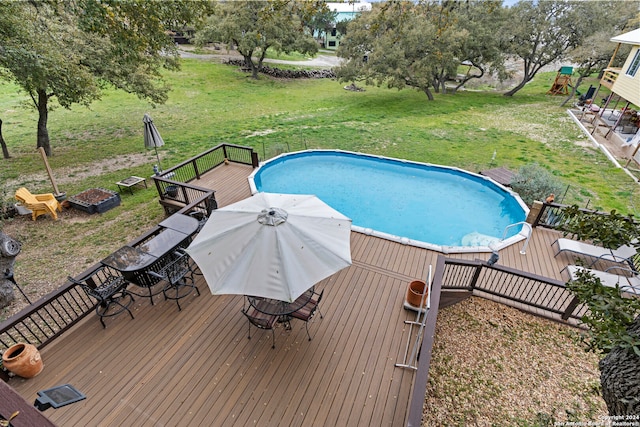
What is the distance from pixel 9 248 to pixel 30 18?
25.2ft

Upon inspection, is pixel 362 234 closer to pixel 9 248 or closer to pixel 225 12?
pixel 9 248

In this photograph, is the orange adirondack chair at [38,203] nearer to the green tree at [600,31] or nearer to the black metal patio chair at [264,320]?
the black metal patio chair at [264,320]

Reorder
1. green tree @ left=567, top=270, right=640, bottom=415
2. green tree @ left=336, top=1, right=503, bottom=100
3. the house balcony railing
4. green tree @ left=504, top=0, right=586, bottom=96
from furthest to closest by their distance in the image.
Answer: green tree @ left=504, top=0, right=586, bottom=96 → green tree @ left=336, top=1, right=503, bottom=100 → the house balcony railing → green tree @ left=567, top=270, right=640, bottom=415

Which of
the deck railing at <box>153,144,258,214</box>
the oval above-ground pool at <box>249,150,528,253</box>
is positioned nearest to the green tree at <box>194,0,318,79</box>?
the oval above-ground pool at <box>249,150,528,253</box>

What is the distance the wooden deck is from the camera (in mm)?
4426

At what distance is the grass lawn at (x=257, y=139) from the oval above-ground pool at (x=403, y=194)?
131 cm

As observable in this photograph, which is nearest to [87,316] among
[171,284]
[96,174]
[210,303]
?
[171,284]

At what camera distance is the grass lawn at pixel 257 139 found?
9.25 m

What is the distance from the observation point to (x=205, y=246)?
4918mm

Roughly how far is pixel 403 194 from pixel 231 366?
9.75 m

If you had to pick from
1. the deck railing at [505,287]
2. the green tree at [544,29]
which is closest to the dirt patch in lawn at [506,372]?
the deck railing at [505,287]

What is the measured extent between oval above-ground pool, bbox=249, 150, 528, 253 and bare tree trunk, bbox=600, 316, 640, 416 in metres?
6.72

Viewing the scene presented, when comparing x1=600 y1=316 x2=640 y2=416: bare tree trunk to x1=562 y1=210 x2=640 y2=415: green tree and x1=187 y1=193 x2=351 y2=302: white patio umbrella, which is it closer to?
x1=562 y1=210 x2=640 y2=415: green tree

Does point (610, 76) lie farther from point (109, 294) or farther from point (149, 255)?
point (109, 294)
